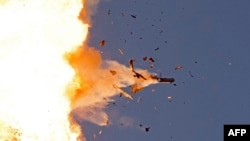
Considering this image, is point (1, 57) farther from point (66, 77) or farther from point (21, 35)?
point (66, 77)

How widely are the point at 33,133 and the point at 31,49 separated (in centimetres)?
366

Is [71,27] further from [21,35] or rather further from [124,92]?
[124,92]

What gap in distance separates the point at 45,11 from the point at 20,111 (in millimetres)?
4484

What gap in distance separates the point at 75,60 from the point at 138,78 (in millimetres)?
2954

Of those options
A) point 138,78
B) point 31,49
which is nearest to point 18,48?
point 31,49

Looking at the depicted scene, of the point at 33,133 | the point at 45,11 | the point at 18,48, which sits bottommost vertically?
the point at 33,133

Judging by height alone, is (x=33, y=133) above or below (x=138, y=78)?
below

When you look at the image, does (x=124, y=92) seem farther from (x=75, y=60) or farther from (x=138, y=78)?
(x=75, y=60)

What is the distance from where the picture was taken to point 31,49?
22.8 metres

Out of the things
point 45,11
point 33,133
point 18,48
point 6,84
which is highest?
point 45,11

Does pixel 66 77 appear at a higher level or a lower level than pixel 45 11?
lower

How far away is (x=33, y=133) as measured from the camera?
22.2 m

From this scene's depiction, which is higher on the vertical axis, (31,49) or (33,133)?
(31,49)

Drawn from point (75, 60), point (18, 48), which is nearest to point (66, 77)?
point (75, 60)
